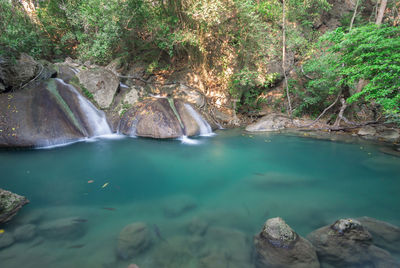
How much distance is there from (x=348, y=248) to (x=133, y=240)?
2.65 metres

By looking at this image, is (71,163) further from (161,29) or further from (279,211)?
(161,29)

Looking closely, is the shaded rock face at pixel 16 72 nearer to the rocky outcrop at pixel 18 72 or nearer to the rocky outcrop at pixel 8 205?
the rocky outcrop at pixel 18 72

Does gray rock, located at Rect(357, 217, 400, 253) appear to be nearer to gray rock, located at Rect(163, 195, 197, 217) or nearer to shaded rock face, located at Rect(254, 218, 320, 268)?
shaded rock face, located at Rect(254, 218, 320, 268)

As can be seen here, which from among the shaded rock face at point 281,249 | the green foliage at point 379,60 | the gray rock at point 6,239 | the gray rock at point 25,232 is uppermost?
the green foliage at point 379,60

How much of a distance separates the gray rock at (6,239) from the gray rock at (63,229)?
286mm

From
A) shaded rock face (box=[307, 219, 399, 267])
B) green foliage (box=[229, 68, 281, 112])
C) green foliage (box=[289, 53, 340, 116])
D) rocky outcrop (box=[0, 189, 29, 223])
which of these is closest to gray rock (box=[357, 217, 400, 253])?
shaded rock face (box=[307, 219, 399, 267])

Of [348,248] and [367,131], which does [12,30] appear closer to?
[348,248]

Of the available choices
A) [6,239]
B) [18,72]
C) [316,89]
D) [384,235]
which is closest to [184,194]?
[6,239]

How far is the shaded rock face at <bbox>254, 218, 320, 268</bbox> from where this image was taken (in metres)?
2.07

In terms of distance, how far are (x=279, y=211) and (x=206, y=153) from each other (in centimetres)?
333

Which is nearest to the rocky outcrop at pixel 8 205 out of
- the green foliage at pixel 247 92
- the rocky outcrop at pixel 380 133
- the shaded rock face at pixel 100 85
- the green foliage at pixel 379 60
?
the shaded rock face at pixel 100 85

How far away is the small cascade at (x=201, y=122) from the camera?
8732 millimetres

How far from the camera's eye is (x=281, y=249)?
2.16 meters

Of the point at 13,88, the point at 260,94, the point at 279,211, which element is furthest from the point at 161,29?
the point at 279,211
